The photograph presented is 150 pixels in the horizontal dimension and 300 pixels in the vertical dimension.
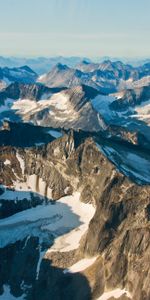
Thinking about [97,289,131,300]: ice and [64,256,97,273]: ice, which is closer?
[97,289,131,300]: ice

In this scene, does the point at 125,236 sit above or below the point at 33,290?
above

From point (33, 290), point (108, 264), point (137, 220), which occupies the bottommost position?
point (33, 290)

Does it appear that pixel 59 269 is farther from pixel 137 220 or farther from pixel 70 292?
pixel 137 220

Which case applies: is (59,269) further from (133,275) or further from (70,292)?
(133,275)

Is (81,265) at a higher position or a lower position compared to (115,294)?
lower

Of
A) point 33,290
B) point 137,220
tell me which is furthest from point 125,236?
point 33,290

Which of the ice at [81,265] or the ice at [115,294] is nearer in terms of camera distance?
the ice at [115,294]

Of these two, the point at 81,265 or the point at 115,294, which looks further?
the point at 81,265

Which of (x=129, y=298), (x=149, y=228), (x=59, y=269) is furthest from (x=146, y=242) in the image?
(x=59, y=269)

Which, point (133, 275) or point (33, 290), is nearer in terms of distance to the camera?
point (133, 275)
